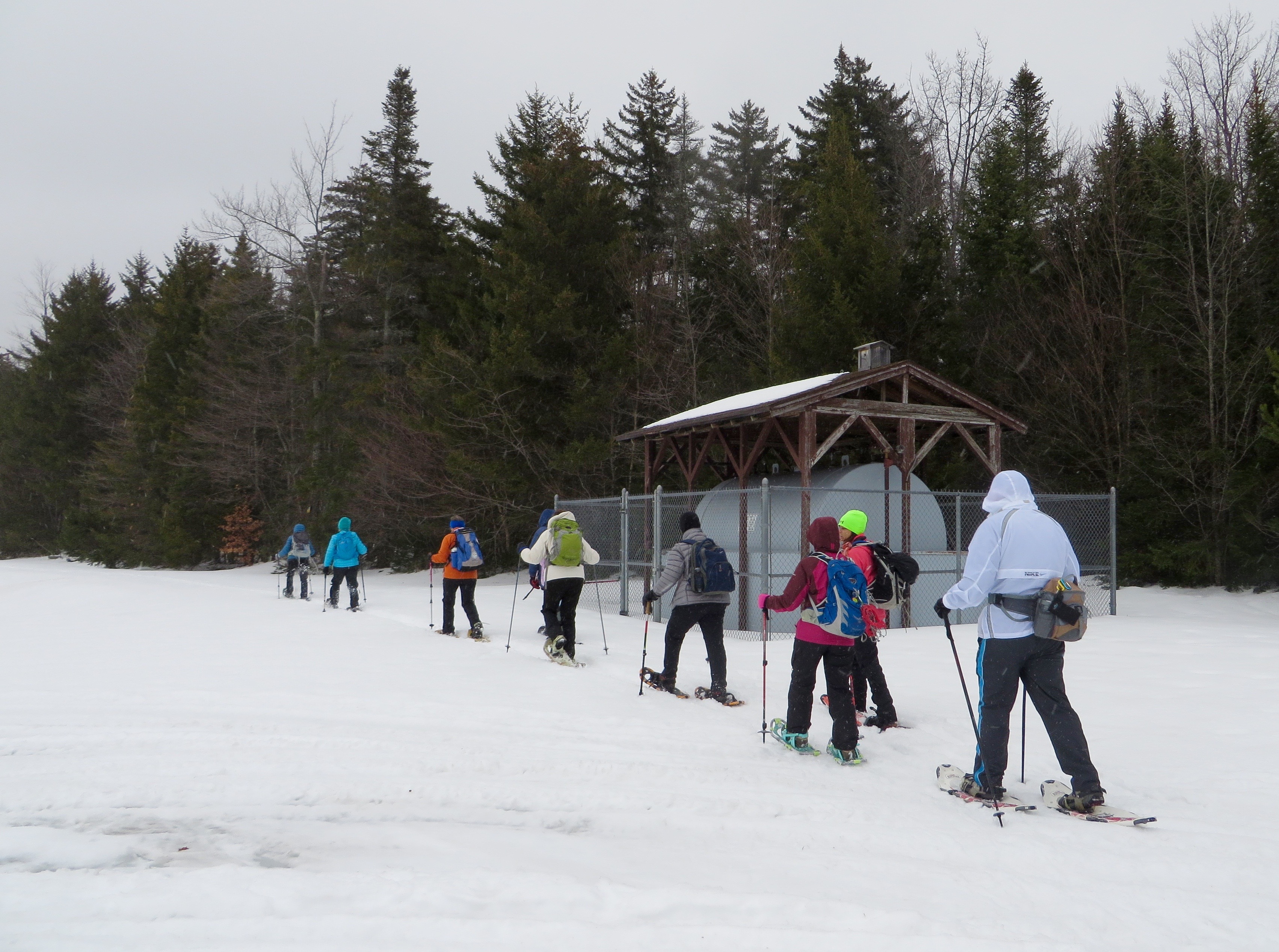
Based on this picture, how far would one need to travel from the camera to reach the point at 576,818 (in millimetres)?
5195

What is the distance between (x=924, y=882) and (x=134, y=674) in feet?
27.6

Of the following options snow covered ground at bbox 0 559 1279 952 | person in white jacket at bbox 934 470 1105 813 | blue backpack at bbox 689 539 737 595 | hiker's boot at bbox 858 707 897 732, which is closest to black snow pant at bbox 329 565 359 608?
snow covered ground at bbox 0 559 1279 952

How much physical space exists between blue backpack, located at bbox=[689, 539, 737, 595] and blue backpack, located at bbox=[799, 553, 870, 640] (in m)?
1.89

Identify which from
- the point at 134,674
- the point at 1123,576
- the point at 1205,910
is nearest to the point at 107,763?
the point at 134,674

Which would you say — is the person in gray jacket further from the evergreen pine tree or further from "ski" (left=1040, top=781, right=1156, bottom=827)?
the evergreen pine tree

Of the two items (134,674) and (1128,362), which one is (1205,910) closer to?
(134,674)

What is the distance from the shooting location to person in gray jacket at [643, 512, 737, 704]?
8266 millimetres

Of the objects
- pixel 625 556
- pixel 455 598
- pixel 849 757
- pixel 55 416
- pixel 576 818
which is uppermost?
pixel 55 416

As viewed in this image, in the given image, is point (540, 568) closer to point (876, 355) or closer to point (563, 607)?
point (563, 607)

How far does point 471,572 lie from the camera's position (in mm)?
12312

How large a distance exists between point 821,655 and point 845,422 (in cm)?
870

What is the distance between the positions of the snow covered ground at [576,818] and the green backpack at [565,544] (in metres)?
1.23

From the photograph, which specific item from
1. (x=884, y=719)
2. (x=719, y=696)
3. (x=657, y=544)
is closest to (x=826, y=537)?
(x=884, y=719)

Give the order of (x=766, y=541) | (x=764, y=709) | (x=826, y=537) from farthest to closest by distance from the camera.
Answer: (x=766, y=541)
(x=764, y=709)
(x=826, y=537)
